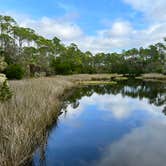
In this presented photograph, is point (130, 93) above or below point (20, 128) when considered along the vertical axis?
below

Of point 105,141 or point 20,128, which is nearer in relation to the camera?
point 20,128

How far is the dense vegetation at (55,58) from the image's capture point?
33344 mm

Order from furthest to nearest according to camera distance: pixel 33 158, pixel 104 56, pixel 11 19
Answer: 1. pixel 104 56
2. pixel 11 19
3. pixel 33 158

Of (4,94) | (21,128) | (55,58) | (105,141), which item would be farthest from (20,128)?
(55,58)

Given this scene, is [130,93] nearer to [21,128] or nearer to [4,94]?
[4,94]

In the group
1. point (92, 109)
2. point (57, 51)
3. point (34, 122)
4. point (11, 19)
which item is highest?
point (11, 19)

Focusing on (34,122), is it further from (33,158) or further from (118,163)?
A: (118,163)

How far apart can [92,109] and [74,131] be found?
5264 mm

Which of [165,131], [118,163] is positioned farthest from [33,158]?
[165,131]

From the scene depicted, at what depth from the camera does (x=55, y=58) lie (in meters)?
48.8

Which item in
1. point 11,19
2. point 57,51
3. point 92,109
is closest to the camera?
point 92,109

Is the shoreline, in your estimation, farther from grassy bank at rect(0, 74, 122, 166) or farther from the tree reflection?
the tree reflection

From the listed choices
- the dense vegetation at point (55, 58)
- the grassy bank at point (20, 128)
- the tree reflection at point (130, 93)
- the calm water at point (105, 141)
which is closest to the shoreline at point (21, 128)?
the grassy bank at point (20, 128)

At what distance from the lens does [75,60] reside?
5203 centimetres
